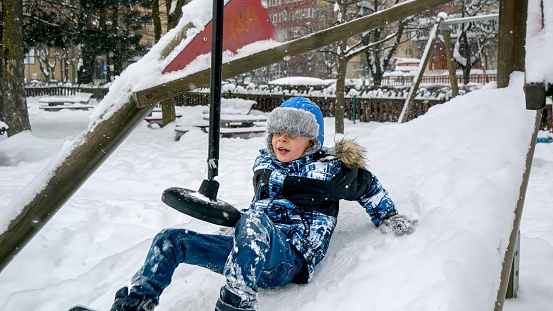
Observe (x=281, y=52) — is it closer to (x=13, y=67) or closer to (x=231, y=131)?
(x=231, y=131)

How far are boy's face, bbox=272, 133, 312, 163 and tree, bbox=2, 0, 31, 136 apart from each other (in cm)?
910

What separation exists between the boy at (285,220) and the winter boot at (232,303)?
0.04 m

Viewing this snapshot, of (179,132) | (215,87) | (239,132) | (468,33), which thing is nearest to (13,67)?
(179,132)

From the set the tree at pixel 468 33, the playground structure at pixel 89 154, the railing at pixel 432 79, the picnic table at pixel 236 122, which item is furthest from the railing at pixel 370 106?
the railing at pixel 432 79

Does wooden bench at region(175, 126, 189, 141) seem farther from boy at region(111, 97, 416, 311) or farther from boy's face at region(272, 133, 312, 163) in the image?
boy's face at region(272, 133, 312, 163)

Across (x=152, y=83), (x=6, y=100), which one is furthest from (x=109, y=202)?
(x=6, y=100)

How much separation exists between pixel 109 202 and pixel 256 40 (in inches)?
127

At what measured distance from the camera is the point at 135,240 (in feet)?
13.0

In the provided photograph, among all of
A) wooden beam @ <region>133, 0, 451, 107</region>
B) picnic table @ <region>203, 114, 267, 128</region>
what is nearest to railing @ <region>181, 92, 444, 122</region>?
picnic table @ <region>203, 114, 267, 128</region>

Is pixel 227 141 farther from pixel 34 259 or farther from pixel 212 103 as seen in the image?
pixel 212 103

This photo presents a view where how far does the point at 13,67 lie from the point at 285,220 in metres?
9.52

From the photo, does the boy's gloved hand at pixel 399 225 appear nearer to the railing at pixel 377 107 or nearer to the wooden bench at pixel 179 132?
the wooden bench at pixel 179 132

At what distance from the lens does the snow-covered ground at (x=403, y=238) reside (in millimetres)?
1625

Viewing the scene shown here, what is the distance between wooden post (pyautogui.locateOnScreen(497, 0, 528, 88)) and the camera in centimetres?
270
